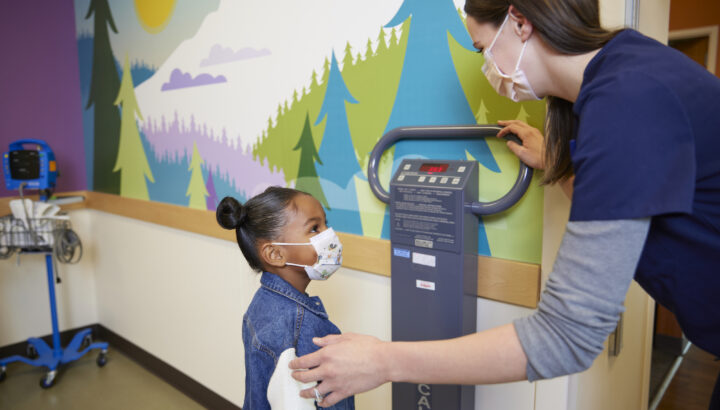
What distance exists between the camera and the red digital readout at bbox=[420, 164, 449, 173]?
1.43m

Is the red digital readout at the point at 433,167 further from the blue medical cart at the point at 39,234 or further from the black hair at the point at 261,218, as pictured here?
the blue medical cart at the point at 39,234

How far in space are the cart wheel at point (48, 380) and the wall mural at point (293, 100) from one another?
1284 millimetres

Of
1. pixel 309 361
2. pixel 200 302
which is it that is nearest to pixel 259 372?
pixel 309 361

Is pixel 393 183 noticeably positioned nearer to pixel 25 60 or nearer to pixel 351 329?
pixel 351 329

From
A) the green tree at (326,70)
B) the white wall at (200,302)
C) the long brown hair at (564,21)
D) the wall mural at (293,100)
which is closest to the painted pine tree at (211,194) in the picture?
the wall mural at (293,100)

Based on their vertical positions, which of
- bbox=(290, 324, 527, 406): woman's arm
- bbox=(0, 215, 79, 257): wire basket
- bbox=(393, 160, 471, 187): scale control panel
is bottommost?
bbox=(0, 215, 79, 257): wire basket

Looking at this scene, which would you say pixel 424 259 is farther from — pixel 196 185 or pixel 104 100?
pixel 104 100

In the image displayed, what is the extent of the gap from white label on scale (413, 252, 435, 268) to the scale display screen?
10.4 inches

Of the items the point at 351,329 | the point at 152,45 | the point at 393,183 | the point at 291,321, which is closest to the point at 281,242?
the point at 291,321

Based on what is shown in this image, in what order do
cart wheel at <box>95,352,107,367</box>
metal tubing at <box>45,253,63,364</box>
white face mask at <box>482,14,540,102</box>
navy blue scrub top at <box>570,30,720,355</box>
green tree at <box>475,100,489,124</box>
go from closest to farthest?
1. navy blue scrub top at <box>570,30,720,355</box>
2. white face mask at <box>482,14,540,102</box>
3. green tree at <box>475,100,489,124</box>
4. metal tubing at <box>45,253,63,364</box>
5. cart wheel at <box>95,352,107,367</box>

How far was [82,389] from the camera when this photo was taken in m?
3.03

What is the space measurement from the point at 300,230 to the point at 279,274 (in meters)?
0.15

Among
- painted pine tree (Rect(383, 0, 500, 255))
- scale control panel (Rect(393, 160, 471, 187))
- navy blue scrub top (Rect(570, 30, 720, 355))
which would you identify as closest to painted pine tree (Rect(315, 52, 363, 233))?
painted pine tree (Rect(383, 0, 500, 255))

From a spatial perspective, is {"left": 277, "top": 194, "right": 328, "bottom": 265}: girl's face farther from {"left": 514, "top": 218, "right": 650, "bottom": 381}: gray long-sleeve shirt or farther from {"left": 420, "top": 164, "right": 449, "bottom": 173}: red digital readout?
{"left": 514, "top": 218, "right": 650, "bottom": 381}: gray long-sleeve shirt
